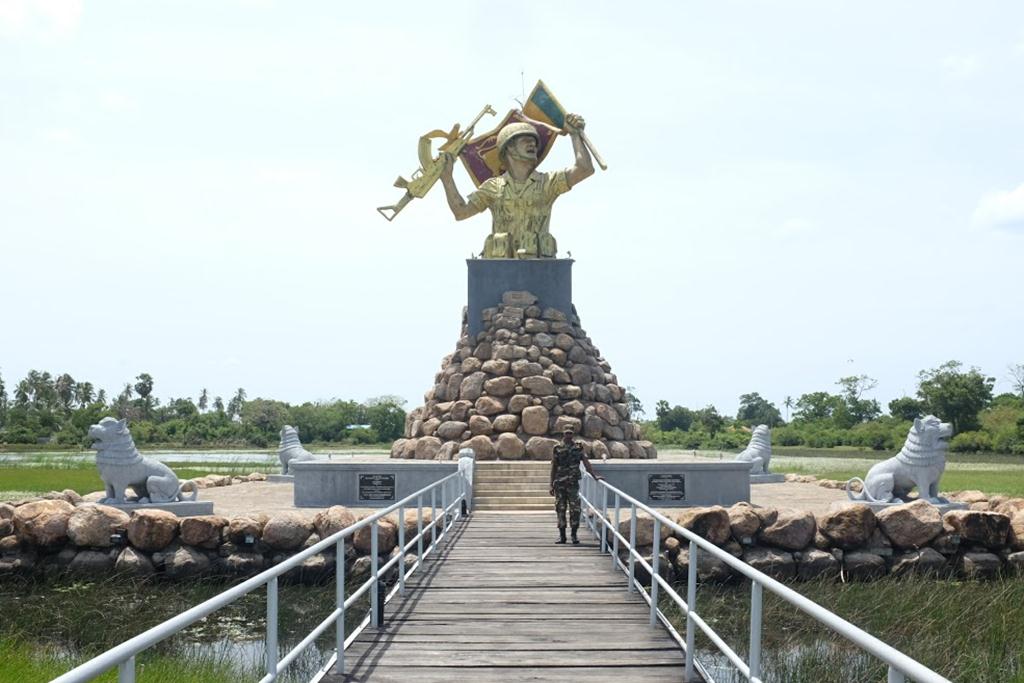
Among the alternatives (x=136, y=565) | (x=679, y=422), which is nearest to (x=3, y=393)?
(x=679, y=422)

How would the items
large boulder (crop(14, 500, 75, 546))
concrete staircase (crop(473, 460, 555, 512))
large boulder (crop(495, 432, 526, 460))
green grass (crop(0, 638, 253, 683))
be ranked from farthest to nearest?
large boulder (crop(495, 432, 526, 460)), concrete staircase (crop(473, 460, 555, 512)), large boulder (crop(14, 500, 75, 546)), green grass (crop(0, 638, 253, 683))

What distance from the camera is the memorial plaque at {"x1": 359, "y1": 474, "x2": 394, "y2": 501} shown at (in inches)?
738

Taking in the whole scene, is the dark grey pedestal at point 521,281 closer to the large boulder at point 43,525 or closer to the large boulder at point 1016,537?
the large boulder at point 43,525

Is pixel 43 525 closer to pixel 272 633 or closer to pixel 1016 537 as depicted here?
pixel 272 633

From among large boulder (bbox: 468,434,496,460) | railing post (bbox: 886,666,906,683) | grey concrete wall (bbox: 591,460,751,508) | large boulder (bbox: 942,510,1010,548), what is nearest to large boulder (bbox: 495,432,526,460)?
large boulder (bbox: 468,434,496,460)

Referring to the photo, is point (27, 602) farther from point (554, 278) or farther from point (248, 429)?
point (248, 429)

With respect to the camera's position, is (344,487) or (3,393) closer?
(344,487)

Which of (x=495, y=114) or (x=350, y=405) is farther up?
(x=495, y=114)

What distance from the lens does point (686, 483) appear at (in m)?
18.8

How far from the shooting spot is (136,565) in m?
14.0

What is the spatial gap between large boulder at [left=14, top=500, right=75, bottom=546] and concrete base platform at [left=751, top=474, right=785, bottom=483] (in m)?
16.7

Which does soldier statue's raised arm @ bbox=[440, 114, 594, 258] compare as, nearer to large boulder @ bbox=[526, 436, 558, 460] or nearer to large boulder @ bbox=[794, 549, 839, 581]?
large boulder @ bbox=[526, 436, 558, 460]

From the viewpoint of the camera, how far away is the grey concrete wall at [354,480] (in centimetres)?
1859

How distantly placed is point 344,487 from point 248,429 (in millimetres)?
54398
